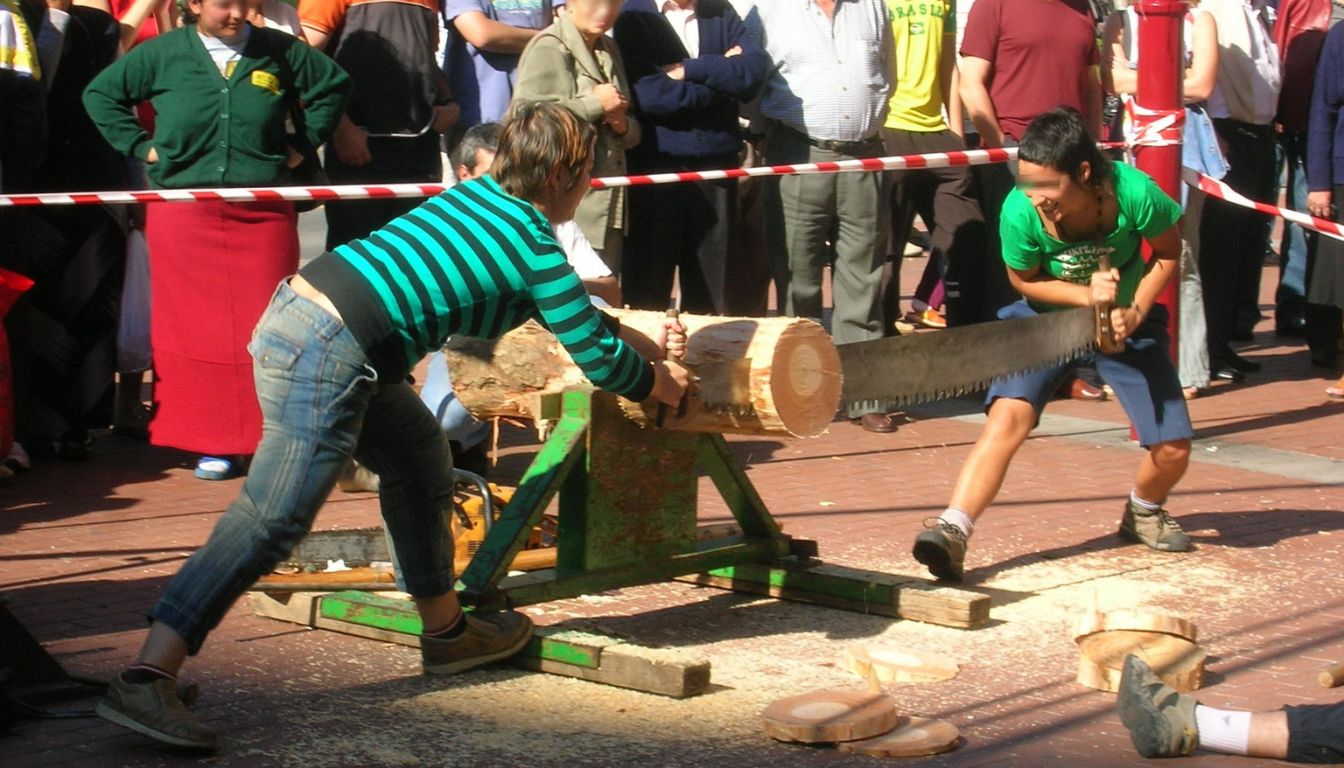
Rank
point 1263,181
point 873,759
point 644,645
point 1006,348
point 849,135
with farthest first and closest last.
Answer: point 1263,181 < point 849,135 < point 1006,348 < point 644,645 < point 873,759

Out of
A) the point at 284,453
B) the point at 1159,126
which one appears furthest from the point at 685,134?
the point at 284,453

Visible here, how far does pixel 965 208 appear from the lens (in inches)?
427

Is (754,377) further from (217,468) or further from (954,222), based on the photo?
(954,222)

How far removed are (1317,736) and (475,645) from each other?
A: 2.32 meters

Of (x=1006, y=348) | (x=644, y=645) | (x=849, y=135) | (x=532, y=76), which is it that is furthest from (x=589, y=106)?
(x=644, y=645)

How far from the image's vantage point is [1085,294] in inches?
267

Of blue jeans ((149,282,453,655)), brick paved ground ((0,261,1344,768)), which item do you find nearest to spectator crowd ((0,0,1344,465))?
brick paved ground ((0,261,1344,768))

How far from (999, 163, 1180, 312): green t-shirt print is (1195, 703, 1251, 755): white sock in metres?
2.35

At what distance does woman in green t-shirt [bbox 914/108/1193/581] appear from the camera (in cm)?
654

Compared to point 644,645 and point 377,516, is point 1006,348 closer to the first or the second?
point 644,645

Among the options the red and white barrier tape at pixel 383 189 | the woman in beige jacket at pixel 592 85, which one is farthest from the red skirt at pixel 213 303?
the woman in beige jacket at pixel 592 85

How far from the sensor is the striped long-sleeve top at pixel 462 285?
4.86 m

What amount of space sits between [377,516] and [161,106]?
212cm

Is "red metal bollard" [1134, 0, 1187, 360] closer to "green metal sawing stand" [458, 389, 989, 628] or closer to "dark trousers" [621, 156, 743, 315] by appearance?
"dark trousers" [621, 156, 743, 315]
